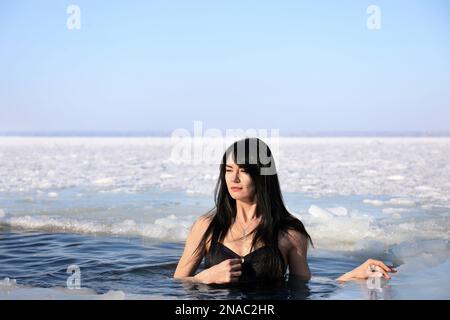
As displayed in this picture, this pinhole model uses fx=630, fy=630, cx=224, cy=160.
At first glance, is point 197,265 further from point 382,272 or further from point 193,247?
point 382,272

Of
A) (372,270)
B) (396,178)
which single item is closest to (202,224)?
(372,270)

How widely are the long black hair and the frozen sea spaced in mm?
347

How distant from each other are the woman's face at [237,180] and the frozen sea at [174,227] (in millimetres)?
713

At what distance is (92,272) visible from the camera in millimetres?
5473

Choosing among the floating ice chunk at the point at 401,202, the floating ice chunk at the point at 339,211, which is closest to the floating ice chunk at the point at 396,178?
the floating ice chunk at the point at 401,202

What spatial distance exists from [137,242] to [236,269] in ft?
9.95

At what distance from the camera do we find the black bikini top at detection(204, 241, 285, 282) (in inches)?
168

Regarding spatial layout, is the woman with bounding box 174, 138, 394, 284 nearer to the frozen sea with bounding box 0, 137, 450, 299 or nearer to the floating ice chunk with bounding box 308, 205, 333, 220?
the frozen sea with bounding box 0, 137, 450, 299

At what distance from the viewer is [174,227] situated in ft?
25.4

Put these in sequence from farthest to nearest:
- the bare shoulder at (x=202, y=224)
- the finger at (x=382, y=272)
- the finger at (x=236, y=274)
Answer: the bare shoulder at (x=202, y=224)
the finger at (x=236, y=274)
the finger at (x=382, y=272)

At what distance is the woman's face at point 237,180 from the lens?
161 inches

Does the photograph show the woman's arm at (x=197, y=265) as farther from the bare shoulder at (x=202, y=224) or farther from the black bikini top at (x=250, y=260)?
the black bikini top at (x=250, y=260)

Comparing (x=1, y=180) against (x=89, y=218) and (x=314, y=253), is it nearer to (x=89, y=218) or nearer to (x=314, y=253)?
(x=89, y=218)

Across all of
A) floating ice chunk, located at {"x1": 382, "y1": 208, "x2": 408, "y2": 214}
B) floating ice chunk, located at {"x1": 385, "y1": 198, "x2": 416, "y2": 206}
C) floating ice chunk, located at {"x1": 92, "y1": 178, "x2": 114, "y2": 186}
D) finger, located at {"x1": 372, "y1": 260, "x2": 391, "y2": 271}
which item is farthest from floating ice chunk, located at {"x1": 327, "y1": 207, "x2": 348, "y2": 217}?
floating ice chunk, located at {"x1": 92, "y1": 178, "x2": 114, "y2": 186}
